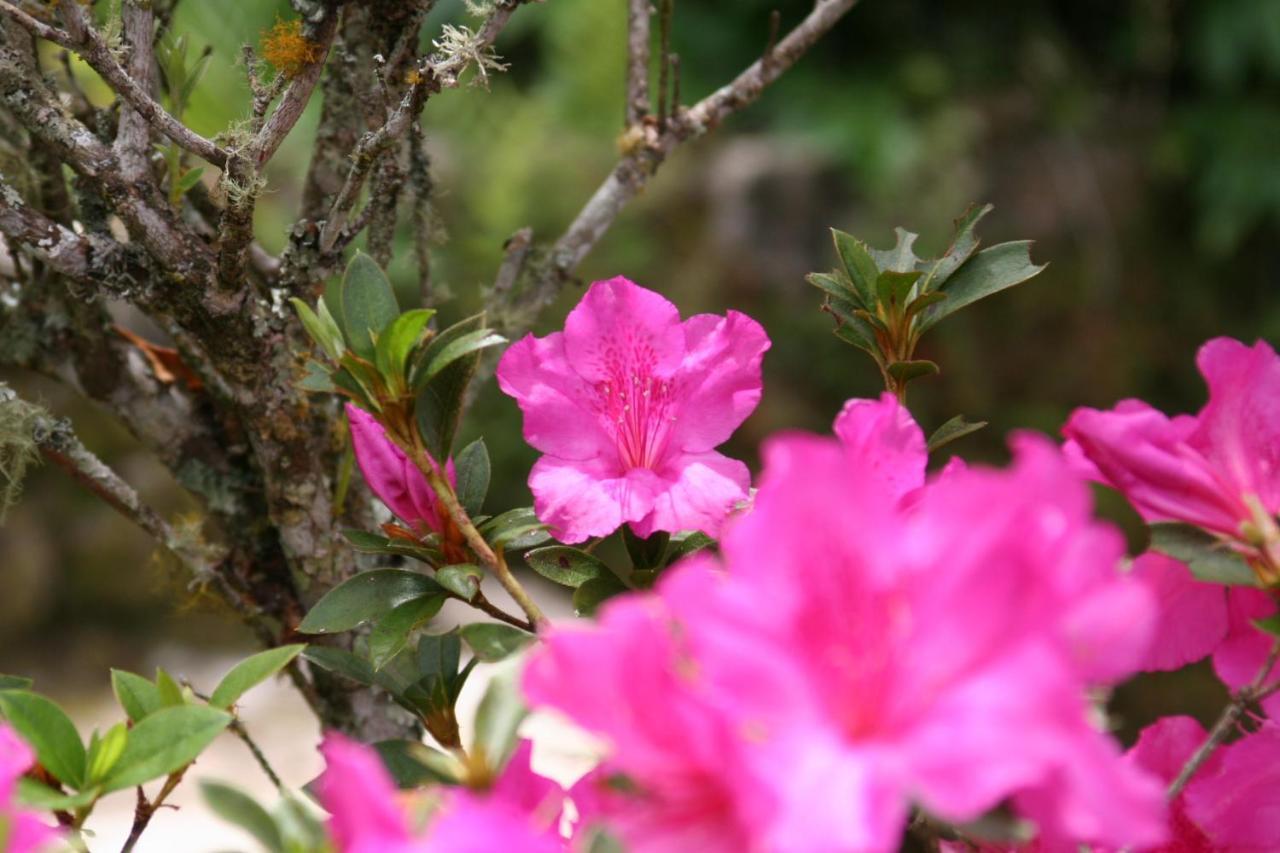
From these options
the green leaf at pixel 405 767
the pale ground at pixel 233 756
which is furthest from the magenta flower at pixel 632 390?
the pale ground at pixel 233 756

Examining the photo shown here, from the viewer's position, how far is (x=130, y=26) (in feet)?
1.81

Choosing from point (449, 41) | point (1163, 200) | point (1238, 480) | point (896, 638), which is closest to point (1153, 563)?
point (1238, 480)

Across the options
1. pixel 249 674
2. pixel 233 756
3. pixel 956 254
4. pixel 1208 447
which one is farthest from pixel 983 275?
pixel 233 756

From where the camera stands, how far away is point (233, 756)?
2.64 meters

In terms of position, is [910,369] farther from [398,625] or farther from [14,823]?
[14,823]

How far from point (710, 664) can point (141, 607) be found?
332 centimetres

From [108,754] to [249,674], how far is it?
5 cm

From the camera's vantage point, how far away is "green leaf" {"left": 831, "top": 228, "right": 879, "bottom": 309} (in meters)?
0.57

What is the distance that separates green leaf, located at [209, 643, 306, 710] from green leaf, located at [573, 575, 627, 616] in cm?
11

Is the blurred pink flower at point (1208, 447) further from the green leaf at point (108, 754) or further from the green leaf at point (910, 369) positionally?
the green leaf at point (108, 754)

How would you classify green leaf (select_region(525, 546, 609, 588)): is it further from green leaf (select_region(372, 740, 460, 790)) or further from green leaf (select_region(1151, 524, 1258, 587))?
green leaf (select_region(1151, 524, 1258, 587))

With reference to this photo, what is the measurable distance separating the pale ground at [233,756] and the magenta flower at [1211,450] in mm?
1129

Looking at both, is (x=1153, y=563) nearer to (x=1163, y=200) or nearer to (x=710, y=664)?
(x=710, y=664)

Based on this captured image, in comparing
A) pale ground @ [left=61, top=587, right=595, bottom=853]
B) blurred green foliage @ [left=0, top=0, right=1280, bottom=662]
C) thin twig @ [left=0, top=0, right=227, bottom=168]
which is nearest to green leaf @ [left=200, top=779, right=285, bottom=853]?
thin twig @ [left=0, top=0, right=227, bottom=168]
